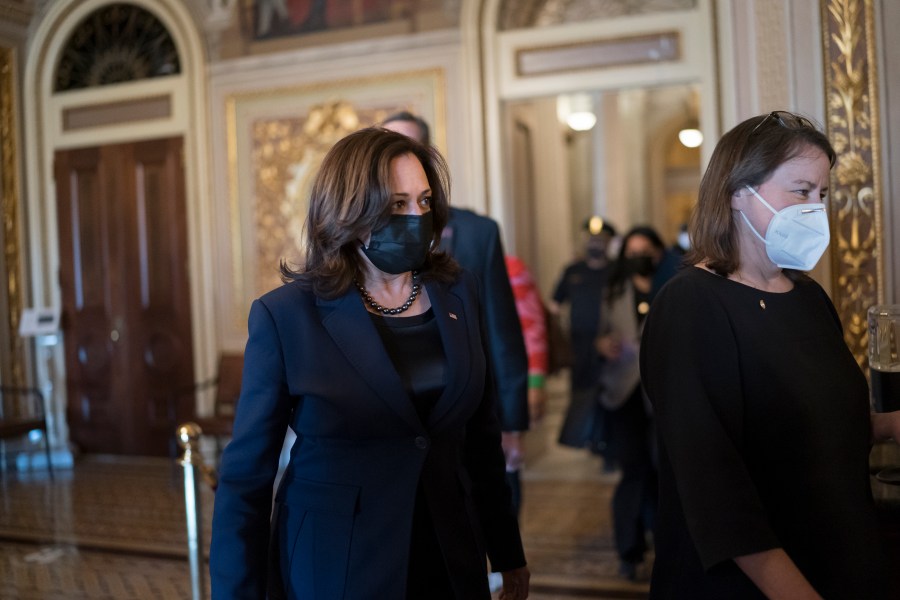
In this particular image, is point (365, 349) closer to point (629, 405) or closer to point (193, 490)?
point (193, 490)

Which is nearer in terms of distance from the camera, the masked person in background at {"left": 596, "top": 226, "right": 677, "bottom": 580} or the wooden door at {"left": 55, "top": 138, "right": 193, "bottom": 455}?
the masked person in background at {"left": 596, "top": 226, "right": 677, "bottom": 580}

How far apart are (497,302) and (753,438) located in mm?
1726

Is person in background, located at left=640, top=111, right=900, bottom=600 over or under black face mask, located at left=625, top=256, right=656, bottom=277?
under

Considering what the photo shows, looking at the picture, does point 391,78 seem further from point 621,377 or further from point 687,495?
point 687,495

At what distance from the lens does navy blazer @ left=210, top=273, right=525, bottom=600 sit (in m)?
1.76

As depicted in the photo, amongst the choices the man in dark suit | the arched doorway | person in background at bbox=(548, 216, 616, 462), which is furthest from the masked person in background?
the arched doorway

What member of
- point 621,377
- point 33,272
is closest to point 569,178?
point 33,272

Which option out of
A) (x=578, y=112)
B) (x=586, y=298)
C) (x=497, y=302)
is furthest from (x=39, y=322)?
(x=578, y=112)

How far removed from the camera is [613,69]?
6566 mm

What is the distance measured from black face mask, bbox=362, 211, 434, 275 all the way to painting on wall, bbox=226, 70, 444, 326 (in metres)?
5.45

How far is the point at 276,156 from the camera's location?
24.9 feet

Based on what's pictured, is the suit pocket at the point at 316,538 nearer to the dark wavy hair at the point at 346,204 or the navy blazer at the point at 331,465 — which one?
the navy blazer at the point at 331,465

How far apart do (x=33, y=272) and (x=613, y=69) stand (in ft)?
18.4

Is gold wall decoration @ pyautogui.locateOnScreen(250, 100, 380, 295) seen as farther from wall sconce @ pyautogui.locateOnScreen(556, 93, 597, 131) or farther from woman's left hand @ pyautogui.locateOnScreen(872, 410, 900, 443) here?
woman's left hand @ pyautogui.locateOnScreen(872, 410, 900, 443)
